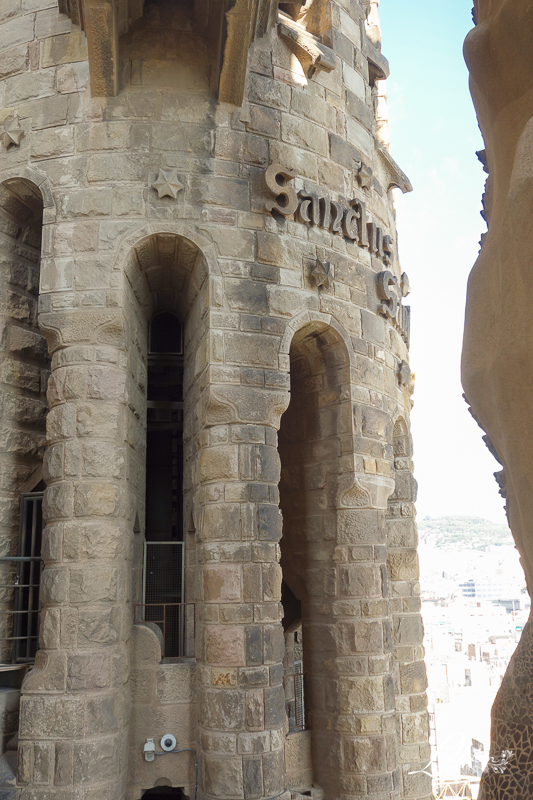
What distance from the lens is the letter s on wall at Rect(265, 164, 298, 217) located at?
7688 millimetres

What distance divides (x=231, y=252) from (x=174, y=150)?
1218 millimetres

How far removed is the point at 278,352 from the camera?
7.39 m

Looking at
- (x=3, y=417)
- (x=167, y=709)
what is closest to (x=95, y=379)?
(x=3, y=417)

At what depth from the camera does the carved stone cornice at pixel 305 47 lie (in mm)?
8352

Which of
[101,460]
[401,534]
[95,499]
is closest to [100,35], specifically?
[101,460]

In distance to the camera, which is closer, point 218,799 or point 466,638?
point 218,799

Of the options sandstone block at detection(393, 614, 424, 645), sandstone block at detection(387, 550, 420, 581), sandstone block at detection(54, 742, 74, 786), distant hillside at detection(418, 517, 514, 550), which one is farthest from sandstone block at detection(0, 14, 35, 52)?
distant hillside at detection(418, 517, 514, 550)

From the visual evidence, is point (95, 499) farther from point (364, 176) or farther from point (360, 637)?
point (364, 176)

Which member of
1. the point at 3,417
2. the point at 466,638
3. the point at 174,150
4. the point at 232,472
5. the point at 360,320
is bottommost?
the point at 466,638

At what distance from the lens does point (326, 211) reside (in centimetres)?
820

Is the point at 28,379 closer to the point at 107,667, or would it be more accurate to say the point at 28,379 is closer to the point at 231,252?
the point at 231,252

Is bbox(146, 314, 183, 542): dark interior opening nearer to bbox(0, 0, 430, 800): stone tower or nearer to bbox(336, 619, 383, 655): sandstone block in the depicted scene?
bbox(0, 0, 430, 800): stone tower

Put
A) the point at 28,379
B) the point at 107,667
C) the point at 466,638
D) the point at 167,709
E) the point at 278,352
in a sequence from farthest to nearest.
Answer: the point at 466,638
the point at 28,379
the point at 278,352
the point at 167,709
the point at 107,667

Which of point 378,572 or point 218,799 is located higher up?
point 378,572
